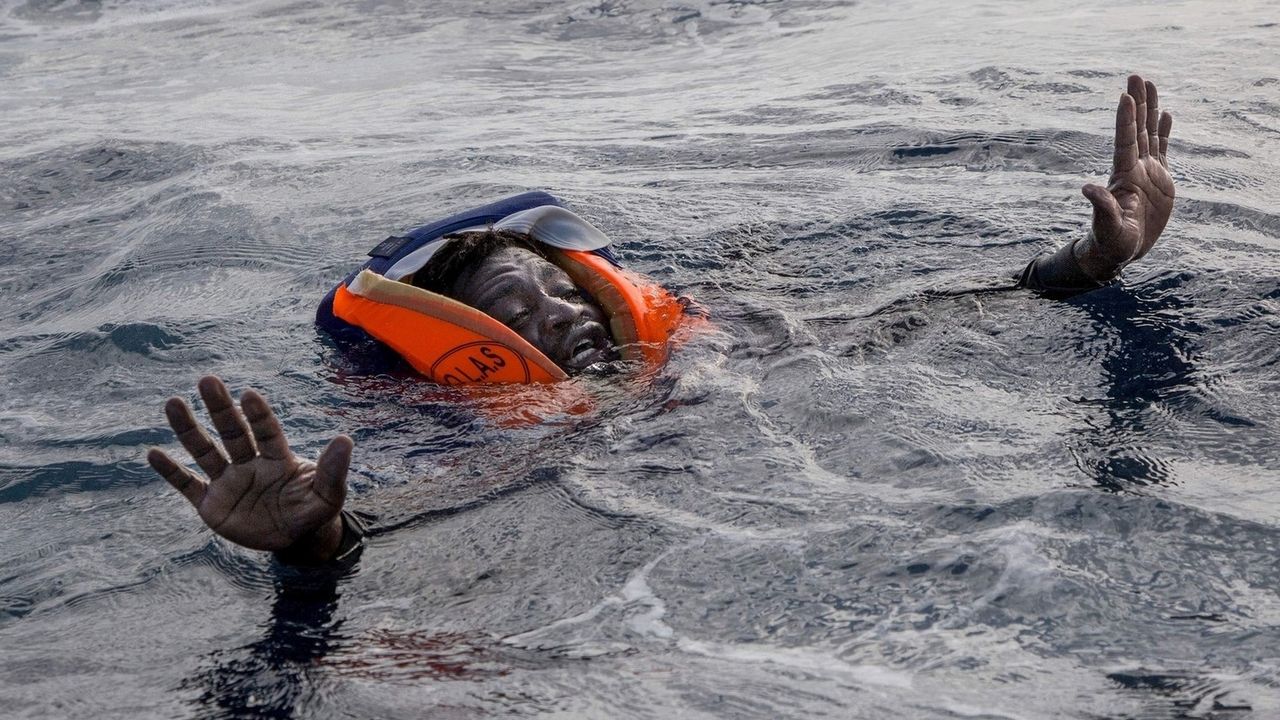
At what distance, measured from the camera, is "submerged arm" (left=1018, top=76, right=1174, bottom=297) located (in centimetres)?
427

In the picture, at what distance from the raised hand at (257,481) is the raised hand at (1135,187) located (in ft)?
9.65

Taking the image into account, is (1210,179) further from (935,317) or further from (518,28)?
(518,28)

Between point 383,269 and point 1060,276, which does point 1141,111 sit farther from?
point 383,269

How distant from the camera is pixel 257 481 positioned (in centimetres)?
288

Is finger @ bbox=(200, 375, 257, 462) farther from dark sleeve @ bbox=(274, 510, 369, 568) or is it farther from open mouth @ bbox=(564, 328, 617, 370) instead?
open mouth @ bbox=(564, 328, 617, 370)

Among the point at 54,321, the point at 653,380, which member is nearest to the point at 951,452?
the point at 653,380

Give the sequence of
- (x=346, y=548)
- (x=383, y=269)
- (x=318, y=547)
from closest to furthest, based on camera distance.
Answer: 1. (x=318, y=547)
2. (x=346, y=548)
3. (x=383, y=269)

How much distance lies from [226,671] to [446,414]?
5.44 ft

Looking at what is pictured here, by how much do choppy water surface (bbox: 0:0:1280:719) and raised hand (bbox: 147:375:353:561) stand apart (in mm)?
305

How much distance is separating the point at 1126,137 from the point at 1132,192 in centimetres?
21

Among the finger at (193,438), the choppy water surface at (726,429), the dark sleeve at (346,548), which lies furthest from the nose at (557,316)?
the finger at (193,438)

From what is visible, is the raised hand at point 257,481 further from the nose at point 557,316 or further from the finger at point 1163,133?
the finger at point 1163,133

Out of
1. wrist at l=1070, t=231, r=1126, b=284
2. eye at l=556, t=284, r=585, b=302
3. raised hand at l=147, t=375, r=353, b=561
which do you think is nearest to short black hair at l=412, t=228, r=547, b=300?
Result: eye at l=556, t=284, r=585, b=302

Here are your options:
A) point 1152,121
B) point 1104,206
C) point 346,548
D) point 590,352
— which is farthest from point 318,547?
point 1152,121
